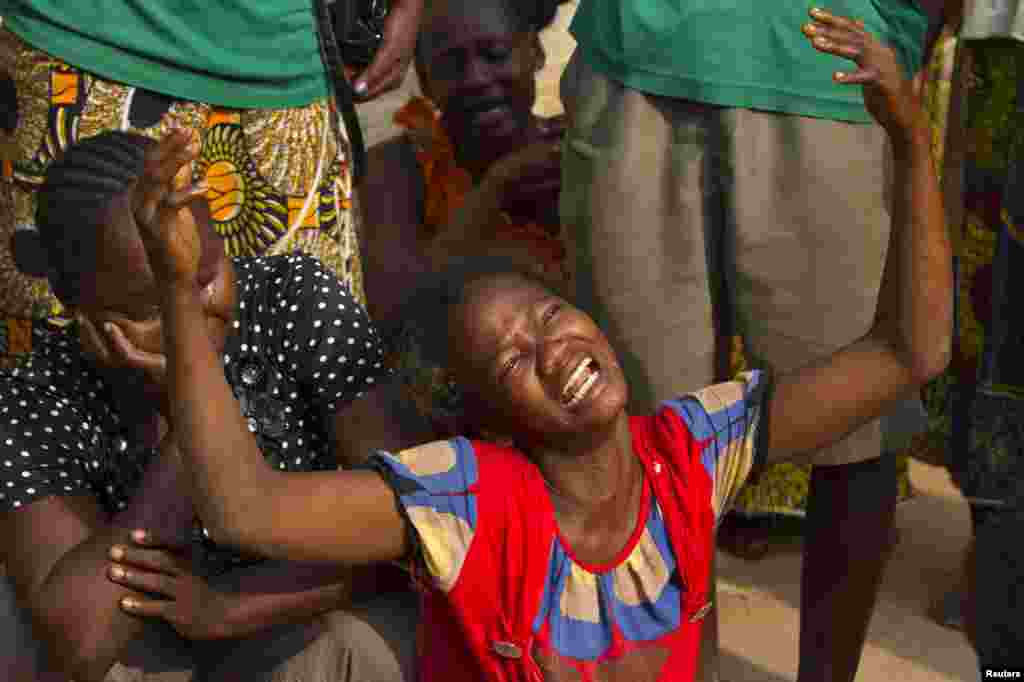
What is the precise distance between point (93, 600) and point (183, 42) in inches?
40.4

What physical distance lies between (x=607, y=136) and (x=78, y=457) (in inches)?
40.9

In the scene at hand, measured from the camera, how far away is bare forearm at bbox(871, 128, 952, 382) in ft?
7.59

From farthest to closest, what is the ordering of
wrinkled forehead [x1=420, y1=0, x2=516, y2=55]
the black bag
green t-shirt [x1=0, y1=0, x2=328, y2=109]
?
wrinkled forehead [x1=420, y1=0, x2=516, y2=55]
the black bag
green t-shirt [x1=0, y1=0, x2=328, y2=109]

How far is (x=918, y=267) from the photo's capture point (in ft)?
7.64

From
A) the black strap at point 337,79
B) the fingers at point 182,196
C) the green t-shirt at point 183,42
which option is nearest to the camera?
the fingers at point 182,196

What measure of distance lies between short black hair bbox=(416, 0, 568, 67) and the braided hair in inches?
80.7

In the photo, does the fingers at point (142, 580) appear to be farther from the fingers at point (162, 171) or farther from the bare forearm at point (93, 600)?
the fingers at point (162, 171)

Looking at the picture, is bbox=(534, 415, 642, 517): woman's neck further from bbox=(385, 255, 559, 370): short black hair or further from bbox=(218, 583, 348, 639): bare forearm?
bbox=(218, 583, 348, 639): bare forearm

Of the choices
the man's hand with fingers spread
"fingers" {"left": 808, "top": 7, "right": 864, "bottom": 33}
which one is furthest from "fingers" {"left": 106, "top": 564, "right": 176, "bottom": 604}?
"fingers" {"left": 808, "top": 7, "right": 864, "bottom": 33}

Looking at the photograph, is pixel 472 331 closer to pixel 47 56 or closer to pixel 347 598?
pixel 347 598

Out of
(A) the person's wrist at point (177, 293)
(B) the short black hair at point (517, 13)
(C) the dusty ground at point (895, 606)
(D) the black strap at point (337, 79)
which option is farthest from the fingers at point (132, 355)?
(B) the short black hair at point (517, 13)

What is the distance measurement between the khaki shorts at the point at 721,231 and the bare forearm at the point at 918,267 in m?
0.36

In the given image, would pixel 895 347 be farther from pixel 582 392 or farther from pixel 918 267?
pixel 582 392

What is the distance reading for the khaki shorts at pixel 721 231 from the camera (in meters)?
2.73
